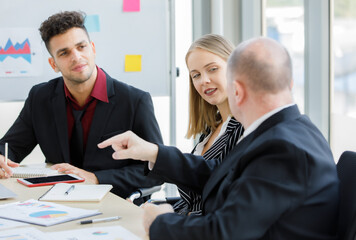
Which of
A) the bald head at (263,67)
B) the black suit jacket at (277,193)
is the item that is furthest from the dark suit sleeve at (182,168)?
the bald head at (263,67)

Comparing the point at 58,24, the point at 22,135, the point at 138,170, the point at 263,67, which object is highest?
the point at 58,24

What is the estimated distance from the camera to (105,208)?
1.73 m

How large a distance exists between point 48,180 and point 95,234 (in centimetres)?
83

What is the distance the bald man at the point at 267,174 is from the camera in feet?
3.71

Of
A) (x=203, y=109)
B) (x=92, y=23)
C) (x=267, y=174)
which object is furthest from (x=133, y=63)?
(x=267, y=174)

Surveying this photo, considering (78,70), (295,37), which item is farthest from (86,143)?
(295,37)

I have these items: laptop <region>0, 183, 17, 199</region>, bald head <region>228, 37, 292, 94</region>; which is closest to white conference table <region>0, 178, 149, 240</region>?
laptop <region>0, 183, 17, 199</region>

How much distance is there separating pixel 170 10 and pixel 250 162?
2.91 metres

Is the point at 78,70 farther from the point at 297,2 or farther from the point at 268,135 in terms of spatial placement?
the point at 268,135

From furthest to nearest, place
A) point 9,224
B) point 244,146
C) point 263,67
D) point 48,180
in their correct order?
point 48,180 < point 9,224 < point 244,146 < point 263,67

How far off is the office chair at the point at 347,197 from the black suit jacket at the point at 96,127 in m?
1.26

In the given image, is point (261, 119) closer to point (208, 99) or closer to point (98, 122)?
point (208, 99)

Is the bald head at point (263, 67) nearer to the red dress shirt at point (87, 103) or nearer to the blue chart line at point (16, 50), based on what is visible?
the red dress shirt at point (87, 103)

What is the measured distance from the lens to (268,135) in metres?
1.21
